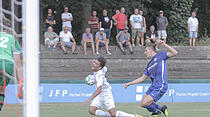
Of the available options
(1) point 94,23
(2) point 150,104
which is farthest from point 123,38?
(2) point 150,104

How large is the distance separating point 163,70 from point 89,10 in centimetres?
1582

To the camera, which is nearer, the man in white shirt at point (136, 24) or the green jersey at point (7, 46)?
the green jersey at point (7, 46)

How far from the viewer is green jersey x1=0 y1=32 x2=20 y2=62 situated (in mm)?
6845

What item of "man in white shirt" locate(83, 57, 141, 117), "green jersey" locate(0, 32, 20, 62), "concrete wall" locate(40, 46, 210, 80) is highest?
"green jersey" locate(0, 32, 20, 62)

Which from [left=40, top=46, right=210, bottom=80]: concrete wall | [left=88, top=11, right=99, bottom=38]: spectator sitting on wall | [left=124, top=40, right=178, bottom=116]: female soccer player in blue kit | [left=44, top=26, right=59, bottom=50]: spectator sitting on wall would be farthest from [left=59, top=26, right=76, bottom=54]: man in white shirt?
[left=124, top=40, right=178, bottom=116]: female soccer player in blue kit

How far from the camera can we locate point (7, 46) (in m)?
6.89

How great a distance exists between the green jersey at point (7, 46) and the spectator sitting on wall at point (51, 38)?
37.4ft

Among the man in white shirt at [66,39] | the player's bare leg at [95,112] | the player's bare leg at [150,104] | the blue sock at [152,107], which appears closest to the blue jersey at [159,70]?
the player's bare leg at [150,104]

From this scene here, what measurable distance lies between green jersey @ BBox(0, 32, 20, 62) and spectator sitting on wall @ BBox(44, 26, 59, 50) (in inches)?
449

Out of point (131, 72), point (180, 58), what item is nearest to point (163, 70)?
point (131, 72)

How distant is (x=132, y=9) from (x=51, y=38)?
8544 millimetres

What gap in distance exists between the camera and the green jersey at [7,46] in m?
6.84

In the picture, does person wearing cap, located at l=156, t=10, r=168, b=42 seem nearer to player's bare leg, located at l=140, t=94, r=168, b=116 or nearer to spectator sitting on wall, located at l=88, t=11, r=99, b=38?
spectator sitting on wall, located at l=88, t=11, r=99, b=38

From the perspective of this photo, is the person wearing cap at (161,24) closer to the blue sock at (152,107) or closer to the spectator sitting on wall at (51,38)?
the spectator sitting on wall at (51,38)
